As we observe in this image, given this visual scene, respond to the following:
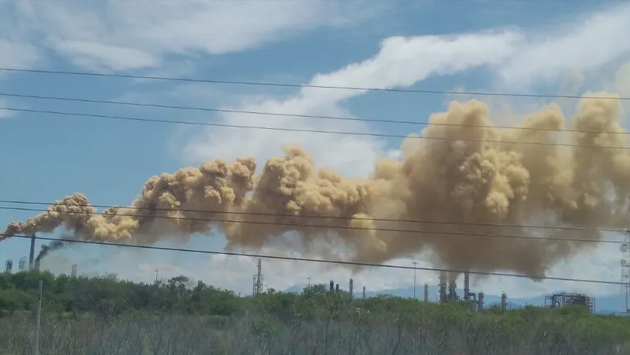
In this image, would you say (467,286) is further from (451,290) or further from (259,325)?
(259,325)

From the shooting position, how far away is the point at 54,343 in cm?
3148

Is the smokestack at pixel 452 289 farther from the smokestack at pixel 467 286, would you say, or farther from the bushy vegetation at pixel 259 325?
the bushy vegetation at pixel 259 325

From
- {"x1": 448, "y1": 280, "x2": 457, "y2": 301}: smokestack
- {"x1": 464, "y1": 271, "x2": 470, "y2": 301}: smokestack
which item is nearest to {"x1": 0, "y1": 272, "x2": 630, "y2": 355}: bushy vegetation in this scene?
{"x1": 464, "y1": 271, "x2": 470, "y2": 301}: smokestack

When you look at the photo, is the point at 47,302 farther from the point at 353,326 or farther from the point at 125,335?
the point at 353,326

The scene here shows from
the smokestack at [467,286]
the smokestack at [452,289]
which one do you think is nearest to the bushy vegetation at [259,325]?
the smokestack at [467,286]

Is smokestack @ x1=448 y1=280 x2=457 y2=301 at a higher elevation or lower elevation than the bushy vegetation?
higher

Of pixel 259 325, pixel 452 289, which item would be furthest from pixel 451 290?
pixel 259 325

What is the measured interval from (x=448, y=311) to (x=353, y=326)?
10.4m

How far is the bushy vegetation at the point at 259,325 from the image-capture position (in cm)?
3177

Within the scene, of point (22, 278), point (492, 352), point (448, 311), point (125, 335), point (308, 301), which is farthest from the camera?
point (22, 278)

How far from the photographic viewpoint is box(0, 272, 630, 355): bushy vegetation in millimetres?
31766

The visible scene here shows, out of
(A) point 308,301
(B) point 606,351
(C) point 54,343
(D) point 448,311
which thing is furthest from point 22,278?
(B) point 606,351

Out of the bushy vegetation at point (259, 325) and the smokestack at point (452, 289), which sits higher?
the smokestack at point (452, 289)

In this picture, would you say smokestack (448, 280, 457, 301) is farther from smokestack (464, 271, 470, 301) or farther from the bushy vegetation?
the bushy vegetation
